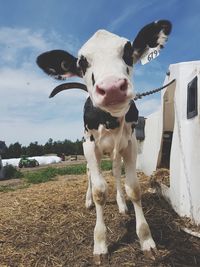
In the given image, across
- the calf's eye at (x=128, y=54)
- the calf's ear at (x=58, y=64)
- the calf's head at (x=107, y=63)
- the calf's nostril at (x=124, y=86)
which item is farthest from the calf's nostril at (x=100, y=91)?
the calf's ear at (x=58, y=64)

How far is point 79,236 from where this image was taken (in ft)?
17.7

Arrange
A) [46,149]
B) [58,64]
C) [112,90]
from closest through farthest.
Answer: [112,90] → [58,64] → [46,149]

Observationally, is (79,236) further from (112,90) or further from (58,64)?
(112,90)

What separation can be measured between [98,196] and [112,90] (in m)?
1.70

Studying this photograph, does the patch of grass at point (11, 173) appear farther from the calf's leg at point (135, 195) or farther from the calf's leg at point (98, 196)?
the calf's leg at point (135, 195)

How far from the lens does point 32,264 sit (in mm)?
4902

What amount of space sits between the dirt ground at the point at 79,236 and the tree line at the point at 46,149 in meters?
37.7

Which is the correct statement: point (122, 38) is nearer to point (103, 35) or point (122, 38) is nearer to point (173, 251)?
point (103, 35)

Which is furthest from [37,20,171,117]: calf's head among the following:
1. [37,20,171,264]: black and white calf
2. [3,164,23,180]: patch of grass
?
[3,164,23,180]: patch of grass

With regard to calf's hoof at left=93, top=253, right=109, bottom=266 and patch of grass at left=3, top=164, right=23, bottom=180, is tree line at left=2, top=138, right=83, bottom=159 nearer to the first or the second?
patch of grass at left=3, top=164, right=23, bottom=180

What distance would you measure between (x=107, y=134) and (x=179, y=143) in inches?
56.5

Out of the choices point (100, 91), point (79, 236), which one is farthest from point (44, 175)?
point (100, 91)

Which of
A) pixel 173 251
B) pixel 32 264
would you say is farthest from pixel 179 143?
pixel 32 264

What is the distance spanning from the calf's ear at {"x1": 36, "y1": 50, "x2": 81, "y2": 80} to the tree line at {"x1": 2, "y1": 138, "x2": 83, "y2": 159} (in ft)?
128
